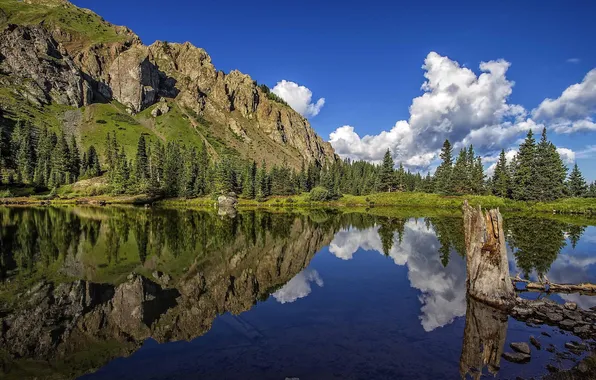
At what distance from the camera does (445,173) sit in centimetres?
Result: 12169

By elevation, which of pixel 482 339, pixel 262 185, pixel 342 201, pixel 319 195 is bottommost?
pixel 482 339

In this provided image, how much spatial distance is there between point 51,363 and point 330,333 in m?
12.1

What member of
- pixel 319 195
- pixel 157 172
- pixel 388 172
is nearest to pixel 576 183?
pixel 388 172

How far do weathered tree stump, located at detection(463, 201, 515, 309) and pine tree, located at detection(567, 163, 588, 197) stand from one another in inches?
4773

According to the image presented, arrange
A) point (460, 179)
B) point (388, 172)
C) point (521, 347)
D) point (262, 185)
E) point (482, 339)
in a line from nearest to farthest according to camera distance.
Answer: point (521, 347) → point (482, 339) → point (460, 179) → point (388, 172) → point (262, 185)

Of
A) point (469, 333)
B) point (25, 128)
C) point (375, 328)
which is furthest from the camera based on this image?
point (25, 128)

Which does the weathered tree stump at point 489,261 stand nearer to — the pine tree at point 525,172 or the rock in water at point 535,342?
the rock in water at point 535,342

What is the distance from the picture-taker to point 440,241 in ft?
140

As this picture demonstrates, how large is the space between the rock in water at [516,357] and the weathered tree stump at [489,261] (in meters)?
5.61

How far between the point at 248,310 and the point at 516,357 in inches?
531

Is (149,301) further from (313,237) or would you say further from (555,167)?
(555,167)

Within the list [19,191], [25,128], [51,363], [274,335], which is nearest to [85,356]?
[51,363]

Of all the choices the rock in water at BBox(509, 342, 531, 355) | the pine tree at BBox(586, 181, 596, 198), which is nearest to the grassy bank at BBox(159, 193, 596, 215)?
the pine tree at BBox(586, 181, 596, 198)

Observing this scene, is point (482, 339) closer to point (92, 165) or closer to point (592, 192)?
point (592, 192)
